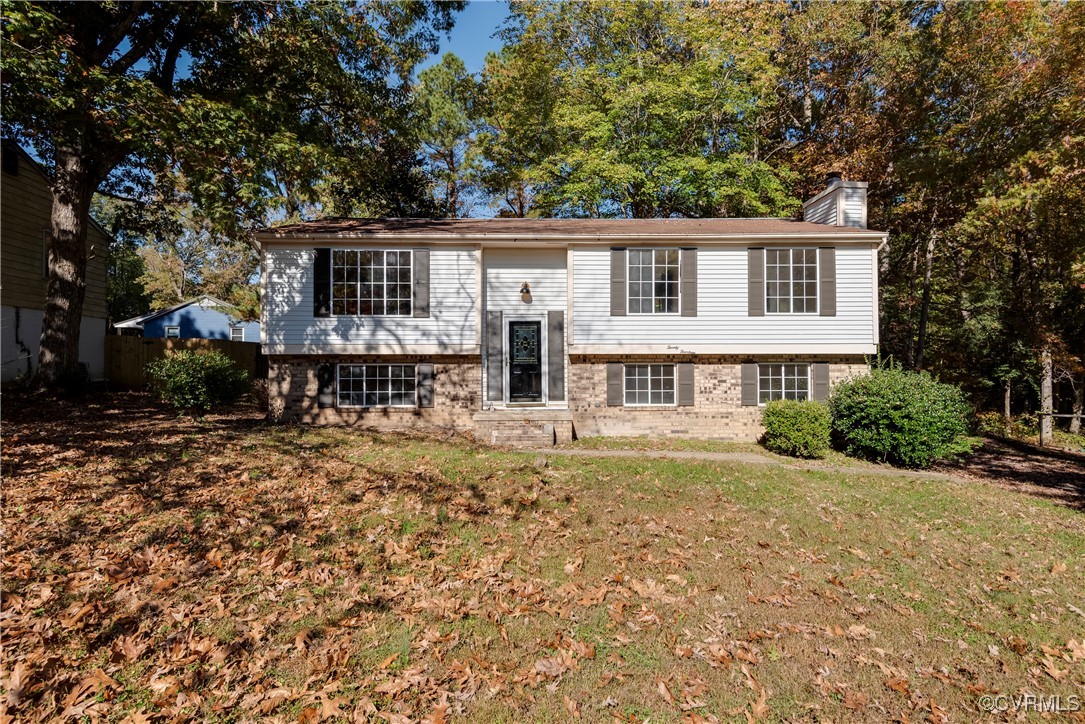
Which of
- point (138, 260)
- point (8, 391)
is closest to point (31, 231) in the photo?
point (8, 391)

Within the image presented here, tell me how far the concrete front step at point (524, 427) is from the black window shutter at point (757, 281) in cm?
531

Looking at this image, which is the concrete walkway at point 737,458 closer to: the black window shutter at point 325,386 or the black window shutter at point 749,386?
the black window shutter at point 749,386

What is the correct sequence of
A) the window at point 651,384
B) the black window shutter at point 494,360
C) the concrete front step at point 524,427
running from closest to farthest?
1. the concrete front step at point 524,427
2. the window at point 651,384
3. the black window shutter at point 494,360

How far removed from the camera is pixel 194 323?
28.0 metres

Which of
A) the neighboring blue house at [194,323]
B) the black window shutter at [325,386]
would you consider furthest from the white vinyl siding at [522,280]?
the neighboring blue house at [194,323]

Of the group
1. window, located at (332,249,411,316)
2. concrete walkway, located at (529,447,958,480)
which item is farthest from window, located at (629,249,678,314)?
window, located at (332,249,411,316)

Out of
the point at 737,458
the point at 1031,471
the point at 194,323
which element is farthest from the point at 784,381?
Answer: the point at 194,323

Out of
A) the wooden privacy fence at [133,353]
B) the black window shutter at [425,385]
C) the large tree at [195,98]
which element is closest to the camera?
the large tree at [195,98]

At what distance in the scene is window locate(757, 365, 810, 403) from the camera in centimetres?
1165

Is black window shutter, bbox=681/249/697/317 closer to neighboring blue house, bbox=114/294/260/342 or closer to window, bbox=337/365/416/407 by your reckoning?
window, bbox=337/365/416/407

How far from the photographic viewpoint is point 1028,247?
49.1 feet

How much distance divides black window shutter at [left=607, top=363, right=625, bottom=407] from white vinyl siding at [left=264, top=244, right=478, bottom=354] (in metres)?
3.47

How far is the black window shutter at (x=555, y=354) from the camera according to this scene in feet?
39.4

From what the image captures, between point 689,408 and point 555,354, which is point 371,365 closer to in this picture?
point 555,354
